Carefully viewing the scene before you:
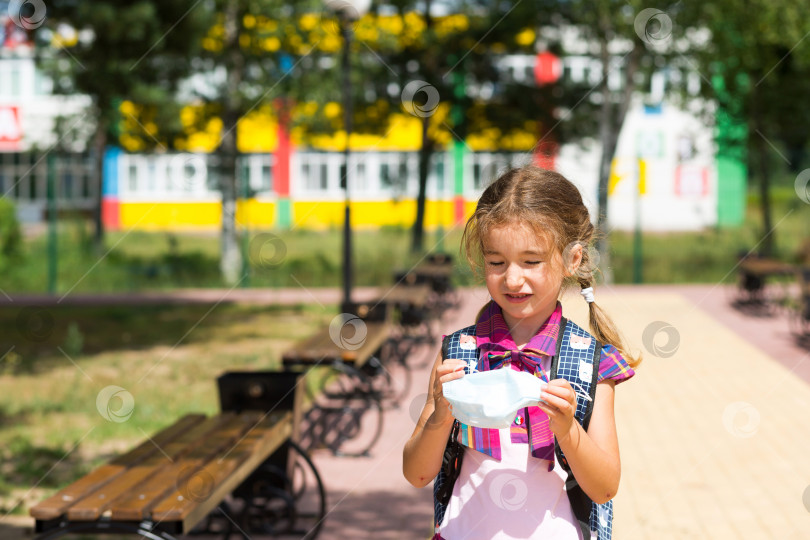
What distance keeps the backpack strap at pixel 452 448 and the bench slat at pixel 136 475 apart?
1.72m

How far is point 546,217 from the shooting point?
6.82ft

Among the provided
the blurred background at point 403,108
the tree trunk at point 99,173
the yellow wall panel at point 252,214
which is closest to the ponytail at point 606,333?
the blurred background at point 403,108

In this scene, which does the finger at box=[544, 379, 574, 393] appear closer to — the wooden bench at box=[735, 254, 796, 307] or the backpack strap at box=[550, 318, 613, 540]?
the backpack strap at box=[550, 318, 613, 540]

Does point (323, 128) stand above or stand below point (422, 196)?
above

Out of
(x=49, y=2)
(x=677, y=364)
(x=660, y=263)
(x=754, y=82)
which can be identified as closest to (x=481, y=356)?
(x=677, y=364)

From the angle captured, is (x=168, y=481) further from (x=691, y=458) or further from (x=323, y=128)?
(x=323, y=128)

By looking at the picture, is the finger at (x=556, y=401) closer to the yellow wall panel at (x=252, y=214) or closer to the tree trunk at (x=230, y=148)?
the tree trunk at (x=230, y=148)

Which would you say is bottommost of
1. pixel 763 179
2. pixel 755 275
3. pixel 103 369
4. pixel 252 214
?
pixel 103 369

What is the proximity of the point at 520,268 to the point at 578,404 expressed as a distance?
0.30 metres

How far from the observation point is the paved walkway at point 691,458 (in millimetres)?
5238

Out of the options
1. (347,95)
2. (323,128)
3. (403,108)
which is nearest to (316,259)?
(323,128)

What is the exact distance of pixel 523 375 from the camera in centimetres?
183

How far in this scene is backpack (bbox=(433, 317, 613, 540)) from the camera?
6.86 feet

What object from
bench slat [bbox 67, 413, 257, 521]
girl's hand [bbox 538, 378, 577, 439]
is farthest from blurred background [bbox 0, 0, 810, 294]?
girl's hand [bbox 538, 378, 577, 439]
